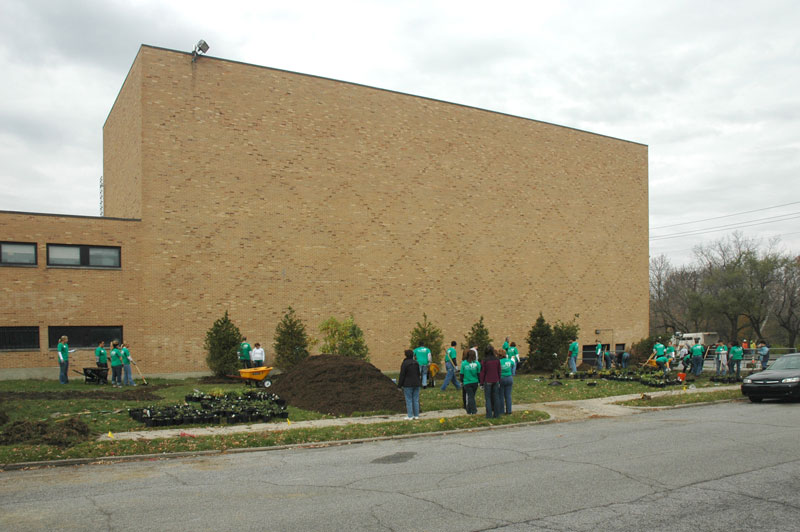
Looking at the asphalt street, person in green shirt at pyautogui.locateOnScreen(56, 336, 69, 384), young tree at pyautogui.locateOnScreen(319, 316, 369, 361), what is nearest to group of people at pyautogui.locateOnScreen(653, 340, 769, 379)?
young tree at pyautogui.locateOnScreen(319, 316, 369, 361)

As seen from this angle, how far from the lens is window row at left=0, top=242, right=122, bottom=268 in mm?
23078

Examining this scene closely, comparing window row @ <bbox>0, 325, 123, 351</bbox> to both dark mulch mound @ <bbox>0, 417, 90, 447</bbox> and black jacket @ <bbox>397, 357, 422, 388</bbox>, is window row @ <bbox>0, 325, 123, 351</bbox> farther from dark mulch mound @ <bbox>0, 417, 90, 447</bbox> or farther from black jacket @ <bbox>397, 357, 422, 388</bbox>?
black jacket @ <bbox>397, 357, 422, 388</bbox>

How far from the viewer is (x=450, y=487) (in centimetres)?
800

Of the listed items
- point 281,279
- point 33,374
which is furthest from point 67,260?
point 281,279

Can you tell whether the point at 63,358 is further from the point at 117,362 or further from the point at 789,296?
the point at 789,296

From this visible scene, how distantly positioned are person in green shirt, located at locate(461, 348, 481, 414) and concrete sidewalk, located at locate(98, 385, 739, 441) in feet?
1.38

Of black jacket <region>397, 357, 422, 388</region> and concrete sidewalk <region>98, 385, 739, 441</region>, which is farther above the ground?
black jacket <region>397, 357, 422, 388</region>

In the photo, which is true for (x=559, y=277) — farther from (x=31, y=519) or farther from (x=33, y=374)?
(x=31, y=519)

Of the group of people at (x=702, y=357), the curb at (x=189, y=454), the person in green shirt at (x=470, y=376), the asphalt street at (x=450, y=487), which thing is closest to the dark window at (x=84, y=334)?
the curb at (x=189, y=454)

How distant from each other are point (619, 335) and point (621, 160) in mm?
11237

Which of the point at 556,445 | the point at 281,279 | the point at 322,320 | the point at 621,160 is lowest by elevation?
the point at 556,445

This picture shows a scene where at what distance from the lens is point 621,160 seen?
39.8 m

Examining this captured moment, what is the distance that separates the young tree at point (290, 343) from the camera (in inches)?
1016

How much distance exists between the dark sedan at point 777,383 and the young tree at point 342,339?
13882 mm
